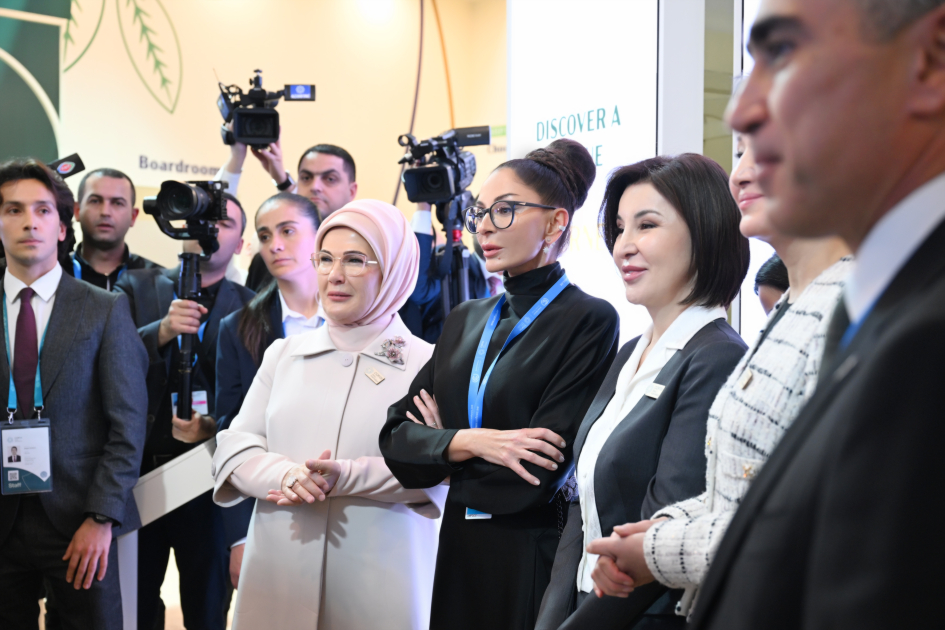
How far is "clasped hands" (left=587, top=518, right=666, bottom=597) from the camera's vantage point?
1.13 meters

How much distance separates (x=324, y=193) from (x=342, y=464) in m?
2.03

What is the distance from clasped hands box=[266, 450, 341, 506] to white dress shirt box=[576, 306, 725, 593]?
689 millimetres

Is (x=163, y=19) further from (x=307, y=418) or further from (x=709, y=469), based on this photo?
(x=709, y=469)

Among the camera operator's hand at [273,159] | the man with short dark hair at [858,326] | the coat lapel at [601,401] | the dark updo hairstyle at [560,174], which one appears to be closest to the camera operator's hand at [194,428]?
the camera operator's hand at [273,159]

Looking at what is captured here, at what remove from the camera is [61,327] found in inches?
97.0

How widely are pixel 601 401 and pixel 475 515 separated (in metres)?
0.42

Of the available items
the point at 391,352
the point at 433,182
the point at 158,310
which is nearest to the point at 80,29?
the point at 158,310

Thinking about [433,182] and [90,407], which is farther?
[433,182]

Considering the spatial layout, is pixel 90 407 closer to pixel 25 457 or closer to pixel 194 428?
pixel 25 457

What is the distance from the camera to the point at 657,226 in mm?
1536

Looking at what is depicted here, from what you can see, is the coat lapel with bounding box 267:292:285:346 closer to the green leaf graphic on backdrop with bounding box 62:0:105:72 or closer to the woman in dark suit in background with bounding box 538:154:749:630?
the woman in dark suit in background with bounding box 538:154:749:630

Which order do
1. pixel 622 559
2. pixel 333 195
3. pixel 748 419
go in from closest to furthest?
pixel 748 419 < pixel 622 559 < pixel 333 195

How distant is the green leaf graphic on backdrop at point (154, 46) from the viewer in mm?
5062

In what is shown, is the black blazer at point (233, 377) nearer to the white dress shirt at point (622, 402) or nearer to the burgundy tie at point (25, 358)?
the burgundy tie at point (25, 358)
